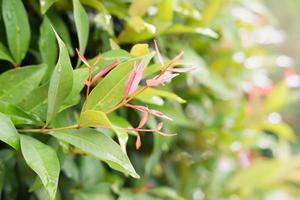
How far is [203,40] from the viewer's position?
1.07m

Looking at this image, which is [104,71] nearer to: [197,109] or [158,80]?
[158,80]

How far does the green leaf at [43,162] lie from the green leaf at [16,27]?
0.16m

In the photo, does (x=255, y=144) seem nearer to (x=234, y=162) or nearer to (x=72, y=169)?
(x=234, y=162)

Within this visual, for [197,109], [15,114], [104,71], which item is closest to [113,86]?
[104,71]

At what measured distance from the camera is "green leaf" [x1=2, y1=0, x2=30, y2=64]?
2.25 ft

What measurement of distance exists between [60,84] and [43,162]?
0.09 metres

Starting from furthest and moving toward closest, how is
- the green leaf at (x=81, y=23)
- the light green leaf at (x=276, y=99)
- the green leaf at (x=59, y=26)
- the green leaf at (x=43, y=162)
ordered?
the light green leaf at (x=276, y=99)
the green leaf at (x=59, y=26)
the green leaf at (x=81, y=23)
the green leaf at (x=43, y=162)

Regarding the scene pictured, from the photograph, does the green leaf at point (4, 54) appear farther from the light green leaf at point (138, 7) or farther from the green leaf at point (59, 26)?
the light green leaf at point (138, 7)

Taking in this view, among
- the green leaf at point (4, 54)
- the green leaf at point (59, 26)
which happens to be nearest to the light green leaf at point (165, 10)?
the green leaf at point (59, 26)

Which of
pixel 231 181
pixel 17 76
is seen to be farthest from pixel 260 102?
pixel 17 76

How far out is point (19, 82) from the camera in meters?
0.65

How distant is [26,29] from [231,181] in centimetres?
68

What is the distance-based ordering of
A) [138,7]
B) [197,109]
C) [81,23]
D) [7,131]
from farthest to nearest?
1. [197,109]
2. [138,7]
3. [81,23]
4. [7,131]

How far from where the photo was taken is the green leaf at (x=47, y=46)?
730 mm
